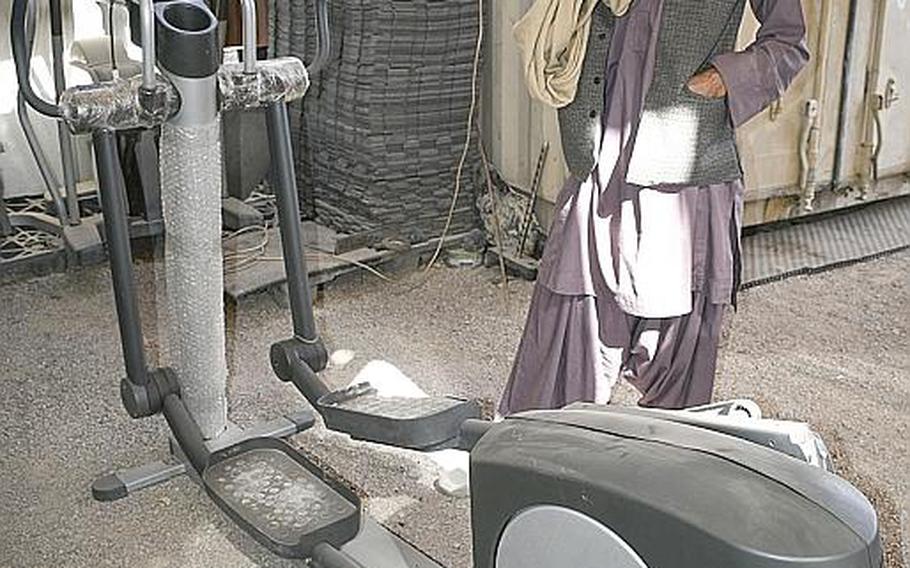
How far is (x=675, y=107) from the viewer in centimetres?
234

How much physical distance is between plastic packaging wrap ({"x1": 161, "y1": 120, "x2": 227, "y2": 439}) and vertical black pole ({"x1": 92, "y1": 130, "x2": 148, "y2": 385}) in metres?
0.10

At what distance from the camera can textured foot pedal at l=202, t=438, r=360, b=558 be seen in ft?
7.09

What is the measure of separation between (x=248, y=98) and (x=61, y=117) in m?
0.40

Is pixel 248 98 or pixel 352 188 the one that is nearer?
pixel 248 98

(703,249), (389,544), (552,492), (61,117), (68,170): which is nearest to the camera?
(552,492)

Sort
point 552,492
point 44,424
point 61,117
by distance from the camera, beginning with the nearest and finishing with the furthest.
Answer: point 552,492
point 61,117
point 44,424

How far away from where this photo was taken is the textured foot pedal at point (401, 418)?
1.69m

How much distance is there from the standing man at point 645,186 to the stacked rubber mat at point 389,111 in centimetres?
157

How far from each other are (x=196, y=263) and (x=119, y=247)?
0.16m

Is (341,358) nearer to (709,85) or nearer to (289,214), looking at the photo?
(289,214)

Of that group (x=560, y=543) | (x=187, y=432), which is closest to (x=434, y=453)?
(x=187, y=432)

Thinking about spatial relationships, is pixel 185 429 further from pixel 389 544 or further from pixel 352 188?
pixel 352 188

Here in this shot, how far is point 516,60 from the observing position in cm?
399

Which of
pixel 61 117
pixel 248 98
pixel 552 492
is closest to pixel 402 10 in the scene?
pixel 248 98
